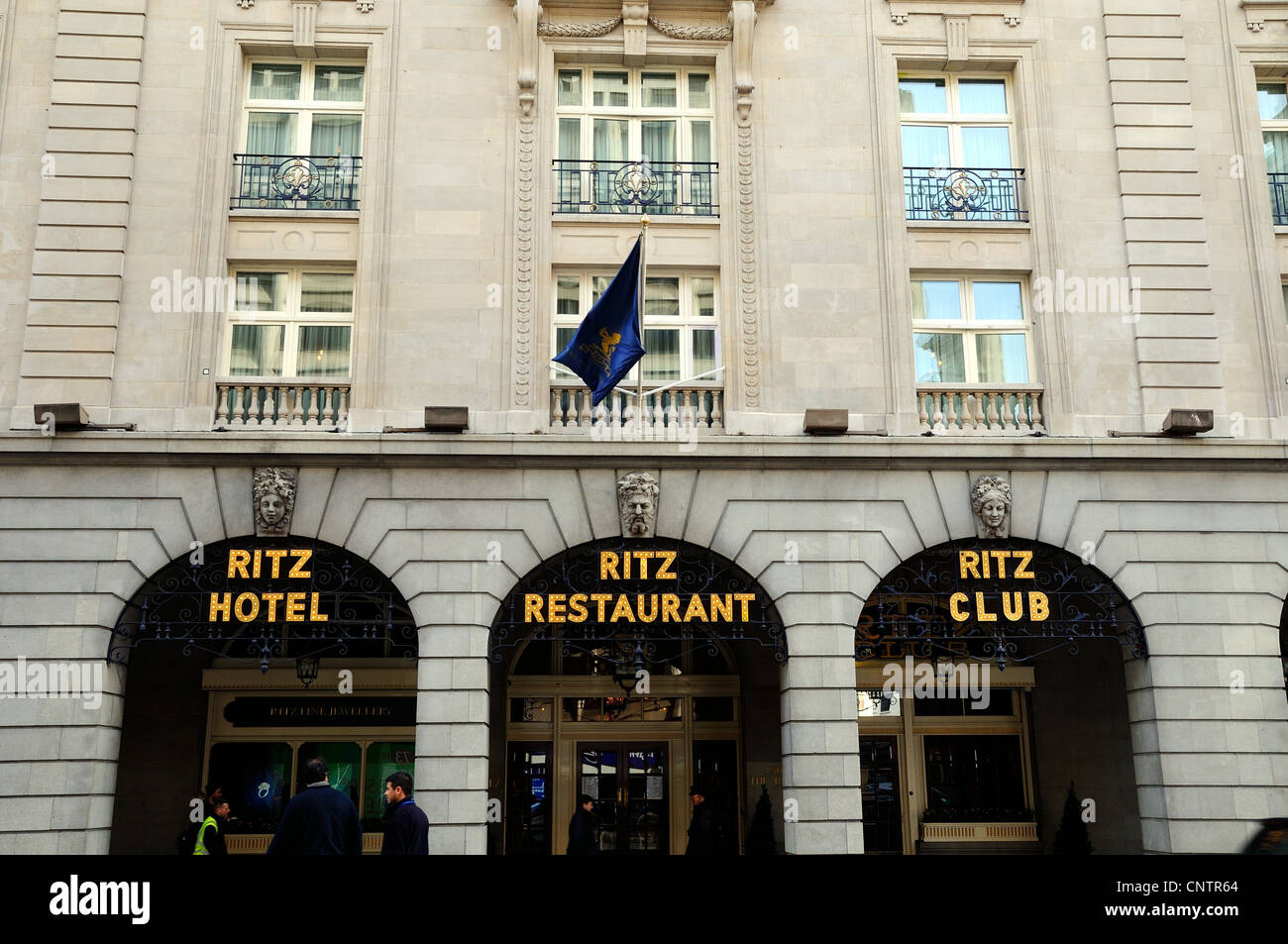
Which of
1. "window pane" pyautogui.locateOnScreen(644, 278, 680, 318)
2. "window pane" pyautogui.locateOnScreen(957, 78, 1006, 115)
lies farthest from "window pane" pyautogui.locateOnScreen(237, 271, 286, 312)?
"window pane" pyautogui.locateOnScreen(957, 78, 1006, 115)

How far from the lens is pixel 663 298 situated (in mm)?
17375

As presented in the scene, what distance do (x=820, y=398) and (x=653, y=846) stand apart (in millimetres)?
8814

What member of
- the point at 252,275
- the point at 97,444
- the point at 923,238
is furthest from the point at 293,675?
the point at 923,238

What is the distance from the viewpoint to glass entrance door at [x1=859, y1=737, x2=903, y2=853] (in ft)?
64.4

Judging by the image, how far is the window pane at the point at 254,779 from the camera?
61.4 ft

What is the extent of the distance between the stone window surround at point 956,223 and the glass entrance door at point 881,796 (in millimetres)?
6894

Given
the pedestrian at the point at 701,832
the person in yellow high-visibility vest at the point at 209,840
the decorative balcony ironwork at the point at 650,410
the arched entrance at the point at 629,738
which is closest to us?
the person in yellow high-visibility vest at the point at 209,840

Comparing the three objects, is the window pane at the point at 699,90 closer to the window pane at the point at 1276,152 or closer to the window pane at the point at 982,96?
the window pane at the point at 982,96

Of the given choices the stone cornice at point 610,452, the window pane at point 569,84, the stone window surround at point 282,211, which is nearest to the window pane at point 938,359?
the stone cornice at point 610,452

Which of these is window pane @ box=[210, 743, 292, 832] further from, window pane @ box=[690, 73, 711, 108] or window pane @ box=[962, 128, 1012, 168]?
window pane @ box=[962, 128, 1012, 168]

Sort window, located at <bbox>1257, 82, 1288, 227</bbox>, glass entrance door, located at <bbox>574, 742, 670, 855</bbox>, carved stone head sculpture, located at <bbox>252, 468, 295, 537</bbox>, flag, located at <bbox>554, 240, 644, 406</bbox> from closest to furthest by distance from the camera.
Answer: flag, located at <bbox>554, 240, 644, 406</bbox> < carved stone head sculpture, located at <bbox>252, 468, 295, 537</bbox> < window, located at <bbox>1257, 82, 1288, 227</bbox> < glass entrance door, located at <bbox>574, 742, 670, 855</bbox>

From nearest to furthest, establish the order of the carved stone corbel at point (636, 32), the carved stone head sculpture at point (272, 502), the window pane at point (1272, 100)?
the carved stone head sculpture at point (272, 502)
the carved stone corbel at point (636, 32)
the window pane at point (1272, 100)

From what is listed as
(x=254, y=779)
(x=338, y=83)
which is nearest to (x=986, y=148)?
(x=338, y=83)

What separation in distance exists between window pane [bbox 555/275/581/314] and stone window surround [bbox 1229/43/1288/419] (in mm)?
10841
